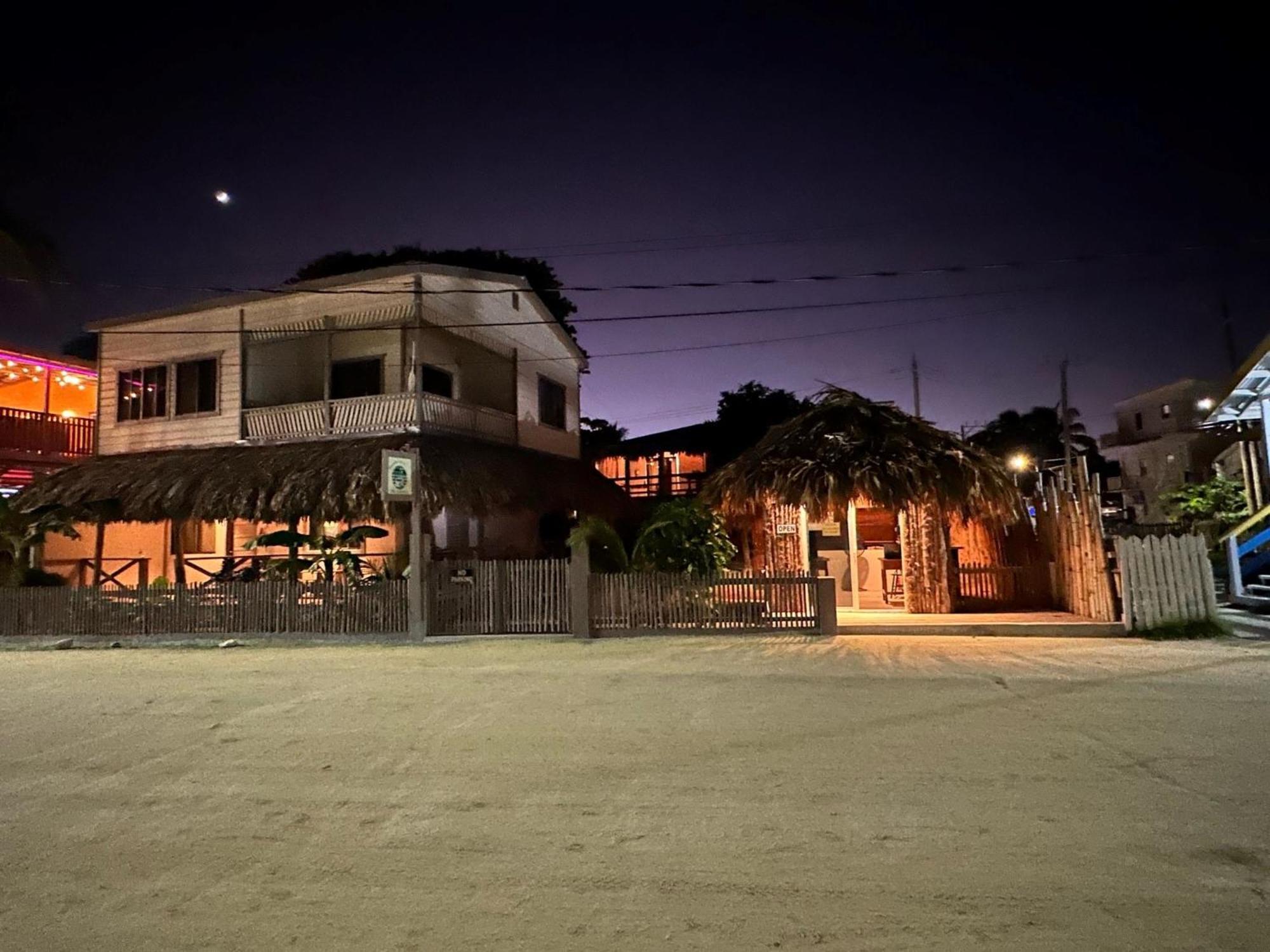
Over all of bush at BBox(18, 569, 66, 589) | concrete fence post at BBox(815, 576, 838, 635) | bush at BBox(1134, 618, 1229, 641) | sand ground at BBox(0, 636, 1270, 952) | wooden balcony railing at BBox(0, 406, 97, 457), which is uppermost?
wooden balcony railing at BBox(0, 406, 97, 457)

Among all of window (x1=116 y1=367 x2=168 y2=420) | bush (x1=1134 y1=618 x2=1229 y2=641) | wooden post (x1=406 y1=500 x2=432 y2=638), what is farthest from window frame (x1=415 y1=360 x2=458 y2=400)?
bush (x1=1134 y1=618 x2=1229 y2=641)

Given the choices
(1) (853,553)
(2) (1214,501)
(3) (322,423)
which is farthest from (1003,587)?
(3) (322,423)

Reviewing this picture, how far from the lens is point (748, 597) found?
12.0 metres

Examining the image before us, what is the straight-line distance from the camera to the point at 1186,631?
1080 cm

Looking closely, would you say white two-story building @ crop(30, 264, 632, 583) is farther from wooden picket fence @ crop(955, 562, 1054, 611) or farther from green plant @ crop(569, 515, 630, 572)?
wooden picket fence @ crop(955, 562, 1054, 611)

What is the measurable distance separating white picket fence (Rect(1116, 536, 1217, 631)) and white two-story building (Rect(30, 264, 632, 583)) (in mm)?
10725

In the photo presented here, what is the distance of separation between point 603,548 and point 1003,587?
24.3ft

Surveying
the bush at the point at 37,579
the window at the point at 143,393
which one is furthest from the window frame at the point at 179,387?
the bush at the point at 37,579

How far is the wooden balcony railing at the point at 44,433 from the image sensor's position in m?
18.7

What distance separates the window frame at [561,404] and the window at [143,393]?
8.70 meters

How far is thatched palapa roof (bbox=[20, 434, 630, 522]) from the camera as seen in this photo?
14227mm

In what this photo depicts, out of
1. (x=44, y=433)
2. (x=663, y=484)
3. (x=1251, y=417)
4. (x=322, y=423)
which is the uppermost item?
(x=44, y=433)

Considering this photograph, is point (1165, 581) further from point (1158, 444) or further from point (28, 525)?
point (1158, 444)

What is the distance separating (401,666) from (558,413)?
12329 mm
